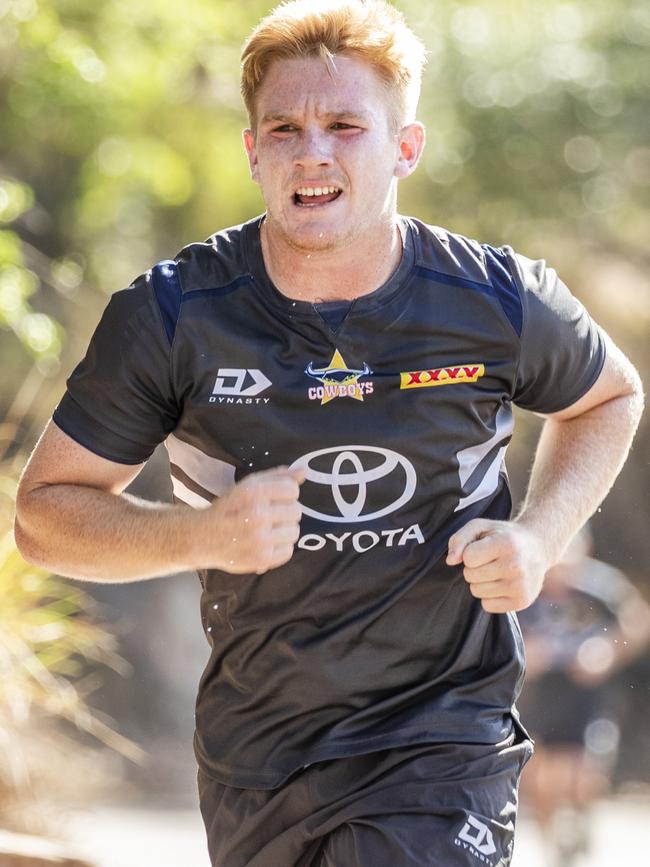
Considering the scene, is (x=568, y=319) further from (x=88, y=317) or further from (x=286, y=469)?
(x=88, y=317)

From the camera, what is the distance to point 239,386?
9.25 feet

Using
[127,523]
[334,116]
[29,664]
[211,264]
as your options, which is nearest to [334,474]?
[127,523]

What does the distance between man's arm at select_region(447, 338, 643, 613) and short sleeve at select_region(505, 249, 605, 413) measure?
5cm

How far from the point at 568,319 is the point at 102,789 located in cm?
613

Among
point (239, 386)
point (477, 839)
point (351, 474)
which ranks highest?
point (239, 386)

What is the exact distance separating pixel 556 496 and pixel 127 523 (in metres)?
0.96

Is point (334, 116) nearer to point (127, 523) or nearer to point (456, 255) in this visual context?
point (456, 255)

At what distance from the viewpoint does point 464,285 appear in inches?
116

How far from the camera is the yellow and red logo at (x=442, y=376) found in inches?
113

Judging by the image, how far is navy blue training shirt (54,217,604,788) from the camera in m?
2.80

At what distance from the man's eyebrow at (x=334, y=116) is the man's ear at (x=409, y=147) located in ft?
0.51

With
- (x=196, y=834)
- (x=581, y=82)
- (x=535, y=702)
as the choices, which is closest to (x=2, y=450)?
(x=196, y=834)

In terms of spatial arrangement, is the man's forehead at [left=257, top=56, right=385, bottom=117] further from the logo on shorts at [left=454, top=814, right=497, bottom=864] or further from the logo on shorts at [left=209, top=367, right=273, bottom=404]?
the logo on shorts at [left=454, top=814, right=497, bottom=864]

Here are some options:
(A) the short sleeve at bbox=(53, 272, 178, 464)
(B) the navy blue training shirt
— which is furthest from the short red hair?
(A) the short sleeve at bbox=(53, 272, 178, 464)
